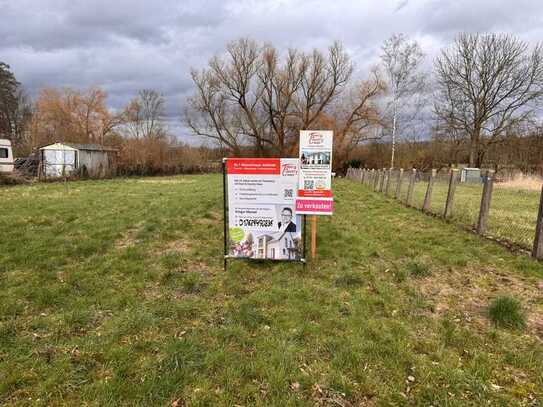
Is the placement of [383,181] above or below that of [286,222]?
above

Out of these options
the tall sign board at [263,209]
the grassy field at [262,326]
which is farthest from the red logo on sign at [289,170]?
the grassy field at [262,326]

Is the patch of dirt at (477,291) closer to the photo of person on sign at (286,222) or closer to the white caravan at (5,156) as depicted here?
the photo of person on sign at (286,222)

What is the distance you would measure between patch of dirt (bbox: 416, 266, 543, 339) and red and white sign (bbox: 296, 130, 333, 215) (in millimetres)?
1583

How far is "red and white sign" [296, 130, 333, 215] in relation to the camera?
13.6 ft

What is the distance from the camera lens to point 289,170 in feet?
13.5

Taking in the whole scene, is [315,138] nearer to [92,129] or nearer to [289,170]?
[289,170]

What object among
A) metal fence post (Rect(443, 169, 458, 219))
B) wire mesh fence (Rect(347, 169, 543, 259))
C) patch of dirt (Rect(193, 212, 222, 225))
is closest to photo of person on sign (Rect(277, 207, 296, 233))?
patch of dirt (Rect(193, 212, 222, 225))

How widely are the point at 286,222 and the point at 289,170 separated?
2.29 ft

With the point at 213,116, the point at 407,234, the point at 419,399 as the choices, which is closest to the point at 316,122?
the point at 213,116

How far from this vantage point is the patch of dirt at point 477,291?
127 inches

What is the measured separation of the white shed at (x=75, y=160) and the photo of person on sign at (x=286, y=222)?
69.3ft

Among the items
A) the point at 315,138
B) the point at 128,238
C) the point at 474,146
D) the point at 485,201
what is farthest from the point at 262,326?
the point at 474,146

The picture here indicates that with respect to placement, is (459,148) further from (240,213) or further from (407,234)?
(240,213)

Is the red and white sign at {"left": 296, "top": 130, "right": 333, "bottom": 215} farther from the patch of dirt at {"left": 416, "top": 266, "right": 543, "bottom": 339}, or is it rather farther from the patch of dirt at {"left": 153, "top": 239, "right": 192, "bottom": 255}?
the patch of dirt at {"left": 153, "top": 239, "right": 192, "bottom": 255}
